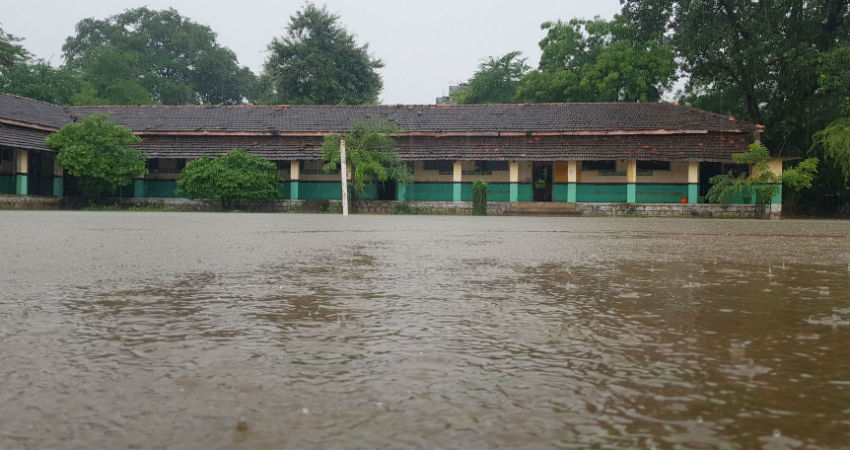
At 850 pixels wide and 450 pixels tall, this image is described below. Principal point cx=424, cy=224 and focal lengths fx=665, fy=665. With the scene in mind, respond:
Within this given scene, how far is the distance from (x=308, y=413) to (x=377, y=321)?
1234mm

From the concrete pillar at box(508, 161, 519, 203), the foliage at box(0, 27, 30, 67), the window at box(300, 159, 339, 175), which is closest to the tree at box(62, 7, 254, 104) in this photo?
the foliage at box(0, 27, 30, 67)

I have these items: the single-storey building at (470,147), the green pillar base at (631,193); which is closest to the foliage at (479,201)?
the single-storey building at (470,147)

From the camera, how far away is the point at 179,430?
4.78ft

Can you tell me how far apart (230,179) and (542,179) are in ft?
43.2

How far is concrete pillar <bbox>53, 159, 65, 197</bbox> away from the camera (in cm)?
2803

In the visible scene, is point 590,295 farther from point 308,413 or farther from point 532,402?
point 308,413

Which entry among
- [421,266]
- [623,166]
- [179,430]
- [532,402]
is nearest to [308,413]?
[179,430]

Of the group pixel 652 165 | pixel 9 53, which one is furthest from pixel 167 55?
pixel 652 165

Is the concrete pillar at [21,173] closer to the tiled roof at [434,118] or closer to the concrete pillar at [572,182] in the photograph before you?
the tiled roof at [434,118]

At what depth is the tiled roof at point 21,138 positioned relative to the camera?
24891 millimetres

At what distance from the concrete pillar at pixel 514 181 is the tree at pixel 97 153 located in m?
14.9

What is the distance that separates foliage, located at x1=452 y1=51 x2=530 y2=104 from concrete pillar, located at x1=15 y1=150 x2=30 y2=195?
25.0 meters

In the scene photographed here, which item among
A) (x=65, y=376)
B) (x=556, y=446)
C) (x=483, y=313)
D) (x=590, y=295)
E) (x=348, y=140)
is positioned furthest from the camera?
(x=348, y=140)

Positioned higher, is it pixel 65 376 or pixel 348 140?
pixel 348 140
